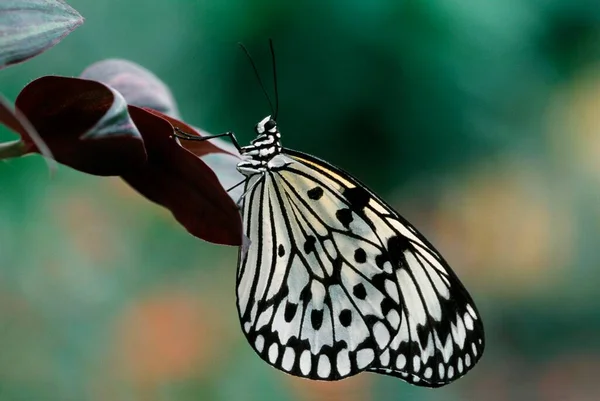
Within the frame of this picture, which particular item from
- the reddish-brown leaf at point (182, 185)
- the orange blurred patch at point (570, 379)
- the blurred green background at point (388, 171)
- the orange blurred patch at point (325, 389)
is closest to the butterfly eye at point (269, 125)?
the reddish-brown leaf at point (182, 185)

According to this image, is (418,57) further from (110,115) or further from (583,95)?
(110,115)

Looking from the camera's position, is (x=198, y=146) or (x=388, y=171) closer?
(x=198, y=146)

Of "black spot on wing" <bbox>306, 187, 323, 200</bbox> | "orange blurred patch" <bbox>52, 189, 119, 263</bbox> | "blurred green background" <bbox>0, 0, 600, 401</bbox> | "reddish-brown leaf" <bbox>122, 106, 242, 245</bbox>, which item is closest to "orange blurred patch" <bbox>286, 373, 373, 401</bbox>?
"blurred green background" <bbox>0, 0, 600, 401</bbox>

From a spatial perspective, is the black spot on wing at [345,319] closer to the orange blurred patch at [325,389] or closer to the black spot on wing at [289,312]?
the black spot on wing at [289,312]

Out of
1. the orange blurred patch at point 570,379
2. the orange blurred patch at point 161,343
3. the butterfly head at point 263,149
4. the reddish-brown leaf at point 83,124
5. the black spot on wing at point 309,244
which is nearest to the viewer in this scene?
the reddish-brown leaf at point 83,124

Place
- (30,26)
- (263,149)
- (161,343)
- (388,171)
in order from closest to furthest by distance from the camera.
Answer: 1. (30,26)
2. (263,149)
3. (161,343)
4. (388,171)

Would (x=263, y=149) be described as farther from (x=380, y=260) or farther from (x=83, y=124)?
(x=83, y=124)

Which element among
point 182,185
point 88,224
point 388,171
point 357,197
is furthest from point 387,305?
point 388,171
